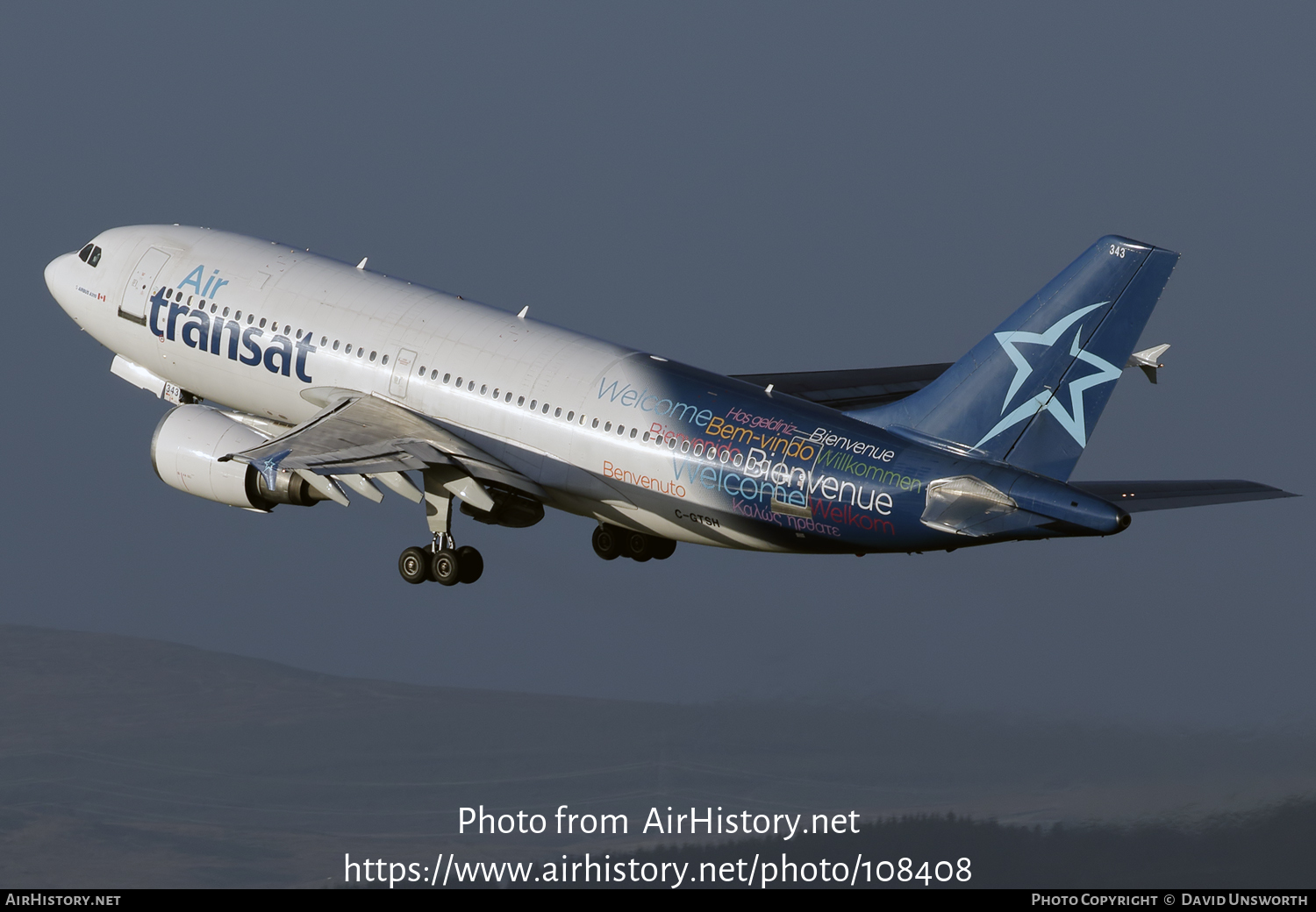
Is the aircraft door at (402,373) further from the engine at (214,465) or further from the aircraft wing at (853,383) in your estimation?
the aircraft wing at (853,383)

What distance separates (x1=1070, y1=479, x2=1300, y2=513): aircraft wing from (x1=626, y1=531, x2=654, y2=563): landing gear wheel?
45.5 feet

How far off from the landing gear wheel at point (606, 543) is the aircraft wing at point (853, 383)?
5674mm

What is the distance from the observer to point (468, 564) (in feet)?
140

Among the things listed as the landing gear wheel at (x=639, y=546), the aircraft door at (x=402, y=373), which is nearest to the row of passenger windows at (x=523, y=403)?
the aircraft door at (x=402, y=373)

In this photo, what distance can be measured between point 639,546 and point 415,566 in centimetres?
654

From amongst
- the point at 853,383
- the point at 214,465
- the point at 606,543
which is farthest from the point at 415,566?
the point at 853,383

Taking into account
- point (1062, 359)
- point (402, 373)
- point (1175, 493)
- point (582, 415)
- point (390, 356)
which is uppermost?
point (390, 356)

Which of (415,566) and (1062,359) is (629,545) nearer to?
(415,566)

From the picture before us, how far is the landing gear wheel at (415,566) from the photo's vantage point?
1687 inches

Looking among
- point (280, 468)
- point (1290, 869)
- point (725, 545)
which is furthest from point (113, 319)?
point (1290, 869)

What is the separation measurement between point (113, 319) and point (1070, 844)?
29096 millimetres

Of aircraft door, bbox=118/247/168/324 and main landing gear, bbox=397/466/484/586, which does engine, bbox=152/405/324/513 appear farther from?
aircraft door, bbox=118/247/168/324

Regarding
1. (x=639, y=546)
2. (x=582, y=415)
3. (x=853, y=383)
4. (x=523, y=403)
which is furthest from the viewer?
(x=853, y=383)

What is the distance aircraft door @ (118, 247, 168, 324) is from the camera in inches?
1873
